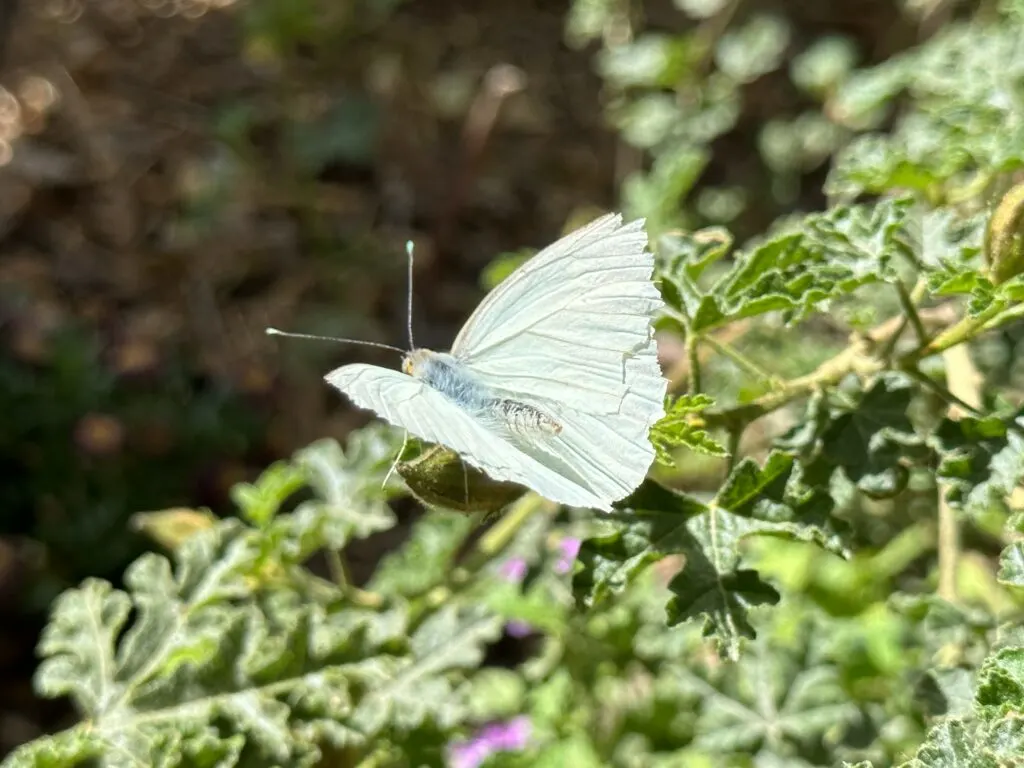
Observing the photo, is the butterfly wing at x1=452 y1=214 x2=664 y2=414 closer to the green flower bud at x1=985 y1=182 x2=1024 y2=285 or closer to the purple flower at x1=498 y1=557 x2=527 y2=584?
the green flower bud at x1=985 y1=182 x2=1024 y2=285

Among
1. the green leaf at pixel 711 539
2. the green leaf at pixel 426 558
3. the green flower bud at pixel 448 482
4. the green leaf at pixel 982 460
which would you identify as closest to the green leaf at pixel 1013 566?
the green leaf at pixel 982 460

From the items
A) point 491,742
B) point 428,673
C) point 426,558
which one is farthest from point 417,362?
point 491,742

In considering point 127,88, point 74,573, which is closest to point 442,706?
point 74,573

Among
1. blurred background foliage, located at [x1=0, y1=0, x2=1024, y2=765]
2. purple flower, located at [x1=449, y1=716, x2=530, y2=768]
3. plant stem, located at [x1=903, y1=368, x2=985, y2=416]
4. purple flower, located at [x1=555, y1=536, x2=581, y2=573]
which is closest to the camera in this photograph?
plant stem, located at [x1=903, y1=368, x2=985, y2=416]

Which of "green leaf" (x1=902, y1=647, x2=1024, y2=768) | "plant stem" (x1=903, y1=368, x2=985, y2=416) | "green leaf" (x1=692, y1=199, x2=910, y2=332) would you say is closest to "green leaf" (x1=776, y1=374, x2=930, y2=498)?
"plant stem" (x1=903, y1=368, x2=985, y2=416)

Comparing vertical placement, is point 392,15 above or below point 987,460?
below

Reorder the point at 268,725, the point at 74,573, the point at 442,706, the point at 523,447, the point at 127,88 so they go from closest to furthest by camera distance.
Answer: the point at 523,447 < the point at 268,725 < the point at 442,706 < the point at 74,573 < the point at 127,88

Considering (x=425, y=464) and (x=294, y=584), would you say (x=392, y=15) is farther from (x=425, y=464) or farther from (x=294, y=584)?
(x=425, y=464)
